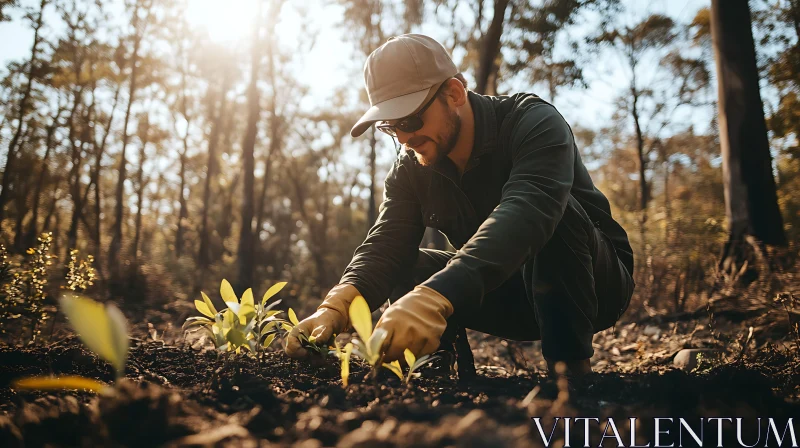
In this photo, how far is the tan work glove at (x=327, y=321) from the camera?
6.24 ft

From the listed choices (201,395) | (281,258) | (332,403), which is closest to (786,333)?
(332,403)

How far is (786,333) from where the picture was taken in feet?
10.8

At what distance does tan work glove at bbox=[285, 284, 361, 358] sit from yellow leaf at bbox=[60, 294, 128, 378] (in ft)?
2.69

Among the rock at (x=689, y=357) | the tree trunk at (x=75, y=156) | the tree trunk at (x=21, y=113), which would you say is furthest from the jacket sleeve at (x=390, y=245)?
the tree trunk at (x=75, y=156)

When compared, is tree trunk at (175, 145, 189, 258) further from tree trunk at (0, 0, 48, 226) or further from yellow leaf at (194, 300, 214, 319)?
yellow leaf at (194, 300, 214, 319)

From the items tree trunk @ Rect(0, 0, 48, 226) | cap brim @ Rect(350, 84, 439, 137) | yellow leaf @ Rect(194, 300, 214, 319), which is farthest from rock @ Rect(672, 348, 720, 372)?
tree trunk @ Rect(0, 0, 48, 226)

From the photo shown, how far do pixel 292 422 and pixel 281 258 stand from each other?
1974cm

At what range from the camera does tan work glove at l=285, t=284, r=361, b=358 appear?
1901 millimetres

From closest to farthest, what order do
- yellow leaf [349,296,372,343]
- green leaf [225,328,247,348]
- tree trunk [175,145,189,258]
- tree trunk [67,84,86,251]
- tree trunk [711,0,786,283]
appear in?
1. yellow leaf [349,296,372,343]
2. green leaf [225,328,247,348]
3. tree trunk [711,0,786,283]
4. tree trunk [67,84,86,251]
5. tree trunk [175,145,189,258]

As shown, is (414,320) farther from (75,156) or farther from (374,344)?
(75,156)

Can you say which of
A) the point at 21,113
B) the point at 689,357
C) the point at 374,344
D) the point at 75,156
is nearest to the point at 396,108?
the point at 374,344

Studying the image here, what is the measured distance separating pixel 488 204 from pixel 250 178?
1102 centimetres

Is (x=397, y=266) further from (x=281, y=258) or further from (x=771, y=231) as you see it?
(x=281, y=258)

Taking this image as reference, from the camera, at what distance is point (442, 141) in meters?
2.29
